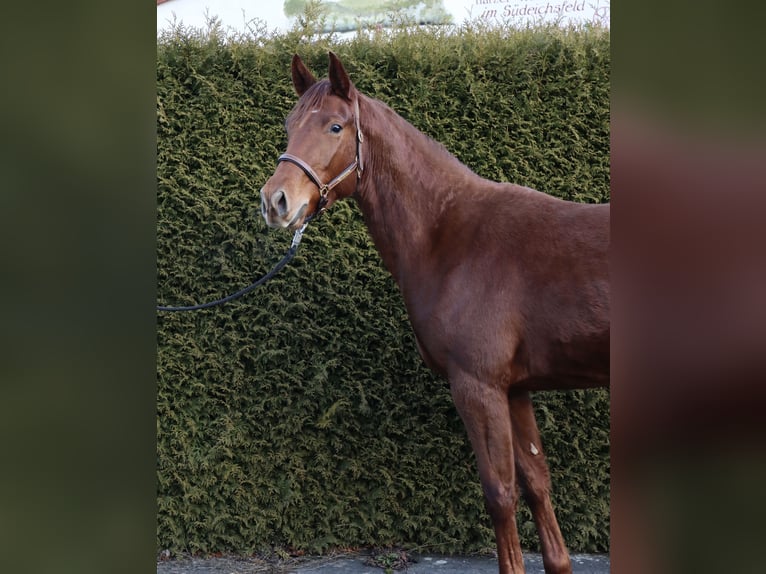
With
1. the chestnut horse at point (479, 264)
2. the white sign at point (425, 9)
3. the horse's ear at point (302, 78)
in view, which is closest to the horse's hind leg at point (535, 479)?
the chestnut horse at point (479, 264)

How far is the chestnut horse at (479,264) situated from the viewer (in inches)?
93.6

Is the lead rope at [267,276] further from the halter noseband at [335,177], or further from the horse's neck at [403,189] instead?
the horse's neck at [403,189]

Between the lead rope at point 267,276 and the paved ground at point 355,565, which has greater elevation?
the lead rope at point 267,276

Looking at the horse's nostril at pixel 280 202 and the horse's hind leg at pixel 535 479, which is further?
the horse's hind leg at pixel 535 479

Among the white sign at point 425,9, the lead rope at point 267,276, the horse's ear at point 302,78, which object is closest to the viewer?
the lead rope at point 267,276

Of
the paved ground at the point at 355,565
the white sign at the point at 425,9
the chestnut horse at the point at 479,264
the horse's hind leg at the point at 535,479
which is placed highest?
the white sign at the point at 425,9

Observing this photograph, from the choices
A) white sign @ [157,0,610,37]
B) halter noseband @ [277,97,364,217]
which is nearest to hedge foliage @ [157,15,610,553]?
halter noseband @ [277,97,364,217]

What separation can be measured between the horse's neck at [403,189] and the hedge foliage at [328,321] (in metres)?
1.02

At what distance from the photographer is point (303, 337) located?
12.2ft

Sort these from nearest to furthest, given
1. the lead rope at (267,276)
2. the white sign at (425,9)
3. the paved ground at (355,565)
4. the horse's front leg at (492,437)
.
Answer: the horse's front leg at (492,437)
the lead rope at (267,276)
the paved ground at (355,565)
the white sign at (425,9)

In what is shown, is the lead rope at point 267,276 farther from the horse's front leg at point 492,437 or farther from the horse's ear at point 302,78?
the horse's front leg at point 492,437
